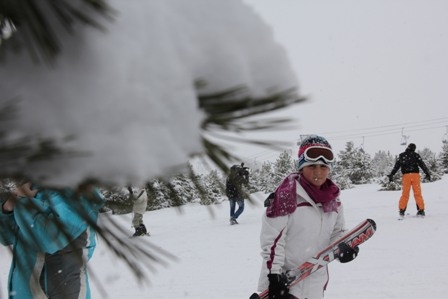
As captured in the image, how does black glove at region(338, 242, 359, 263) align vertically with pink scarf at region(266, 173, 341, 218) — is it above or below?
below

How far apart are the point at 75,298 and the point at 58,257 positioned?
346 mm

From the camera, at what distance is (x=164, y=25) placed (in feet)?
1.88

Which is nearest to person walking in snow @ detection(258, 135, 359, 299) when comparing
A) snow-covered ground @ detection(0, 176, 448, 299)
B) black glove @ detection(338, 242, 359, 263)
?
A: black glove @ detection(338, 242, 359, 263)

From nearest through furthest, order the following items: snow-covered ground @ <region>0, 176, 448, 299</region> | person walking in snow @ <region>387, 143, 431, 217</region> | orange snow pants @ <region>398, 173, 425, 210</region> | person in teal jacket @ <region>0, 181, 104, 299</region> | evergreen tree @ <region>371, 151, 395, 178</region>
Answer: person in teal jacket @ <region>0, 181, 104, 299</region>, snow-covered ground @ <region>0, 176, 448, 299</region>, orange snow pants @ <region>398, 173, 425, 210</region>, person walking in snow @ <region>387, 143, 431, 217</region>, evergreen tree @ <region>371, 151, 395, 178</region>

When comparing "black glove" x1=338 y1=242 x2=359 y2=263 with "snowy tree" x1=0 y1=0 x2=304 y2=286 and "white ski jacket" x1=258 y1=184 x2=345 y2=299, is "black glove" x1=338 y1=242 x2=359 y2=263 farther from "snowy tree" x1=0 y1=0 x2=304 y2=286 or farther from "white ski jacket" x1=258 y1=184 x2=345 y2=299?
"snowy tree" x1=0 y1=0 x2=304 y2=286

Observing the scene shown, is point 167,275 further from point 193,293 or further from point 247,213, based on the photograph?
point 247,213

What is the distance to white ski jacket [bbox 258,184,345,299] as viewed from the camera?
2.93m

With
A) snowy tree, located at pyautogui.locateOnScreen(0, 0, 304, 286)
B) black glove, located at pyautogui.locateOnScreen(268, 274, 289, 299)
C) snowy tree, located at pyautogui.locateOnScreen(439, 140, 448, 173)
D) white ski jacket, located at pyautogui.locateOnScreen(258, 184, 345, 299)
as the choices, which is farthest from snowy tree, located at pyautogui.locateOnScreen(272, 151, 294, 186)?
snowy tree, located at pyautogui.locateOnScreen(0, 0, 304, 286)

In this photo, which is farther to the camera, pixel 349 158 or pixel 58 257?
pixel 349 158

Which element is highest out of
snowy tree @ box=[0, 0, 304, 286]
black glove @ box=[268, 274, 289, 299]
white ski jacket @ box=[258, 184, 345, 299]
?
snowy tree @ box=[0, 0, 304, 286]

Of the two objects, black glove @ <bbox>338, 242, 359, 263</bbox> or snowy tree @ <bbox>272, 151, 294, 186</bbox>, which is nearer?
black glove @ <bbox>338, 242, 359, 263</bbox>

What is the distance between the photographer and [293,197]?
9.67ft

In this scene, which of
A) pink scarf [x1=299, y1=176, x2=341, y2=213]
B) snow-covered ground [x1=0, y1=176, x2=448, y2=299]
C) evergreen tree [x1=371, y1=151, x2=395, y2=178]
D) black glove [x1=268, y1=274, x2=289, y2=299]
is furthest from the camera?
evergreen tree [x1=371, y1=151, x2=395, y2=178]

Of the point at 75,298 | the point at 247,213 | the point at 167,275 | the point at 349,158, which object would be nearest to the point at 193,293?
the point at 167,275
